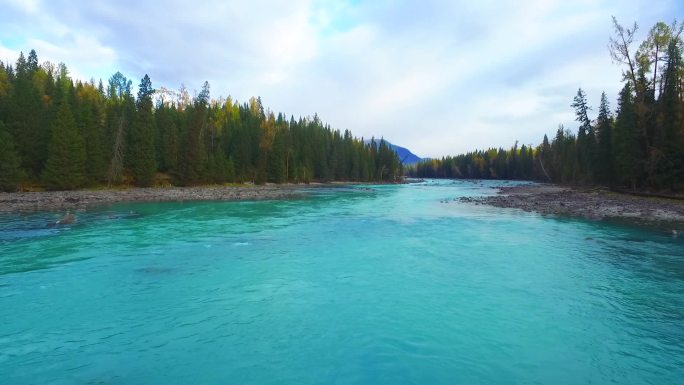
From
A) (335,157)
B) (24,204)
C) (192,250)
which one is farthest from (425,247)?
(335,157)

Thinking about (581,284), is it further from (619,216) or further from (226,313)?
(619,216)

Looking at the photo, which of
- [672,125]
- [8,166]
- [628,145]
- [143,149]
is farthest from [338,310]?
[143,149]

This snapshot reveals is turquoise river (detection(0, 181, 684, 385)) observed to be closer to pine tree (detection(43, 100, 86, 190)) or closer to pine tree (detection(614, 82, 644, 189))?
pine tree (detection(614, 82, 644, 189))

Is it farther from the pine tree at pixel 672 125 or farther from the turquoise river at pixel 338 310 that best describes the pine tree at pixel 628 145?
the turquoise river at pixel 338 310

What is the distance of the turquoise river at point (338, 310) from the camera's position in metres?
7.18

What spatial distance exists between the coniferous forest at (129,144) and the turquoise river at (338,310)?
36.4 meters

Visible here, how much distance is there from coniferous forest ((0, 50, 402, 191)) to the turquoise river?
36.4 m

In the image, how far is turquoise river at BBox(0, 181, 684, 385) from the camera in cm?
718

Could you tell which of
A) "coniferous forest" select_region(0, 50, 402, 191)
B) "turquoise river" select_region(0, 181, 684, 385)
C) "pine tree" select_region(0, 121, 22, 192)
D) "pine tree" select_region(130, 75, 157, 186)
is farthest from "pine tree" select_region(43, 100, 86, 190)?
"turquoise river" select_region(0, 181, 684, 385)

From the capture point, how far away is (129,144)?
6050cm

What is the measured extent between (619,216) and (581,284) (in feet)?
72.9

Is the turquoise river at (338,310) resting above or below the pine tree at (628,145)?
below

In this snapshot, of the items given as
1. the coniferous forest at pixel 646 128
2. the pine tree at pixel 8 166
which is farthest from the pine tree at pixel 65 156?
the coniferous forest at pixel 646 128

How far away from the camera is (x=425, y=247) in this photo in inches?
721
